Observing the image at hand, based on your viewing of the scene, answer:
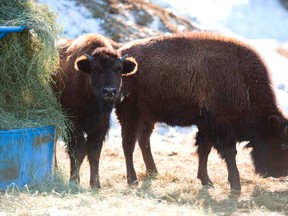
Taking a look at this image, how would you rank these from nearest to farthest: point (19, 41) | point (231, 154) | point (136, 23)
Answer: point (19, 41) → point (231, 154) → point (136, 23)

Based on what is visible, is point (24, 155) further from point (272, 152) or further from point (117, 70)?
point (272, 152)

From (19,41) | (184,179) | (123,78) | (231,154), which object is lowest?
(184,179)

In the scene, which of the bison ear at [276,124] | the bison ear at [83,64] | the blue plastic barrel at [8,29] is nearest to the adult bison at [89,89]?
the bison ear at [83,64]

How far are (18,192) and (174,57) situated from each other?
3270 mm

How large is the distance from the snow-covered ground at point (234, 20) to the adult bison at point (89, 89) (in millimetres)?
3439

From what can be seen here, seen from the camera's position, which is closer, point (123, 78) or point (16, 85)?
point (16, 85)

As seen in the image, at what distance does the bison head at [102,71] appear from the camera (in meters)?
8.64

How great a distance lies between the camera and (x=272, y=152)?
31.7 ft

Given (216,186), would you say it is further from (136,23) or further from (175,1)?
(175,1)

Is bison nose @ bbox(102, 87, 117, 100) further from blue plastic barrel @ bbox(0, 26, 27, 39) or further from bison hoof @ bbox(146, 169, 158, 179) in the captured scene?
bison hoof @ bbox(146, 169, 158, 179)

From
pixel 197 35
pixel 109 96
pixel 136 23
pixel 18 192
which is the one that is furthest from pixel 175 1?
pixel 18 192

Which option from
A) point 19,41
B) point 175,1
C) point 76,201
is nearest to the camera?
point 76,201

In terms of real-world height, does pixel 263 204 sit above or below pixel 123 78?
below

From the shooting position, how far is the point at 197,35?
10.0m
